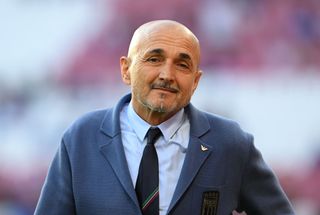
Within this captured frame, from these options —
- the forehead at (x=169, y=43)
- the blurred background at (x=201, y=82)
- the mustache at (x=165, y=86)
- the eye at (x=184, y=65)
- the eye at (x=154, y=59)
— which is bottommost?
the blurred background at (x=201, y=82)

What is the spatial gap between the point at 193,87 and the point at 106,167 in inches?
12.7

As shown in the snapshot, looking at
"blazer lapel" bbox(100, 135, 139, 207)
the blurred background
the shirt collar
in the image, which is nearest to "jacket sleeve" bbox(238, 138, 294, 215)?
Result: the shirt collar

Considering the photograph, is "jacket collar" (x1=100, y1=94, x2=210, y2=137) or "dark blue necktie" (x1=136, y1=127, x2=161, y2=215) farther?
"jacket collar" (x1=100, y1=94, x2=210, y2=137)

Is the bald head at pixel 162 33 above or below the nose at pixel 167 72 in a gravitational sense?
above

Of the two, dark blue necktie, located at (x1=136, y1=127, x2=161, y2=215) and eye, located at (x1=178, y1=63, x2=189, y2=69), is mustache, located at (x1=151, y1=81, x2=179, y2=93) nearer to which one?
eye, located at (x1=178, y1=63, x2=189, y2=69)

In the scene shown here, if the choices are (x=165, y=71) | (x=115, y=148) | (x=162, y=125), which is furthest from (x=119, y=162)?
(x=165, y=71)

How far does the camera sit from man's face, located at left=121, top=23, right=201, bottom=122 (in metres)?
2.21

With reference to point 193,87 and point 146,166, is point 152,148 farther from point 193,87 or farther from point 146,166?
point 193,87

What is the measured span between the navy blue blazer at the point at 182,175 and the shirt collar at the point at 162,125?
4 cm

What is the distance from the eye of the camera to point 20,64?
5766mm

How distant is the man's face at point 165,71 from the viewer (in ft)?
7.23

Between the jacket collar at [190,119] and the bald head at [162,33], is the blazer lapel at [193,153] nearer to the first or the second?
the jacket collar at [190,119]

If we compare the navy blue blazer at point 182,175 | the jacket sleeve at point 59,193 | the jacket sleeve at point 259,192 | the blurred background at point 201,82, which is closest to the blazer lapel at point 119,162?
the navy blue blazer at point 182,175

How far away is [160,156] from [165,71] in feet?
0.80
